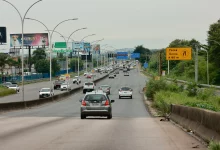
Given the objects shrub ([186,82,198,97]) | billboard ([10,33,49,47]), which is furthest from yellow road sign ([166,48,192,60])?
billboard ([10,33,49,47])

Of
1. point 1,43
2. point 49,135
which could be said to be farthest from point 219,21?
point 49,135

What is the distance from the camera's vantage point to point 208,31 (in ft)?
380

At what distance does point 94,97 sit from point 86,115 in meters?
1.21

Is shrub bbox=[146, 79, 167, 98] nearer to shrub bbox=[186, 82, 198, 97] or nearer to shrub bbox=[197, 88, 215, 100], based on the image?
shrub bbox=[186, 82, 198, 97]

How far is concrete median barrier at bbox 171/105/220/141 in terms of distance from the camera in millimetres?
13652

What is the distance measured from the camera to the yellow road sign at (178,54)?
78.9 meters

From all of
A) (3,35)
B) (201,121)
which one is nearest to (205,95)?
(201,121)

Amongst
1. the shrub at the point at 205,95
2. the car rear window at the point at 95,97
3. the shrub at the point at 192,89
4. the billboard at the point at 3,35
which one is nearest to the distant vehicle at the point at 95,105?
the car rear window at the point at 95,97

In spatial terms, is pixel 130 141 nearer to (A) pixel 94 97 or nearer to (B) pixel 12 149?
(B) pixel 12 149

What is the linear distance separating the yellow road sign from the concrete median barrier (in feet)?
179

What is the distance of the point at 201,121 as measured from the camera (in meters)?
16.7

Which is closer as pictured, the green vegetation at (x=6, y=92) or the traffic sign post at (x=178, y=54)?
the traffic sign post at (x=178, y=54)

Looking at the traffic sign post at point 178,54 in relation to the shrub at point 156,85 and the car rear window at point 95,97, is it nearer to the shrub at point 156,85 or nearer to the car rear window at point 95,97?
the shrub at point 156,85

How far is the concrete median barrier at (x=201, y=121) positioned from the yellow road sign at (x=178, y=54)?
5459cm
